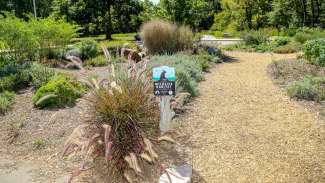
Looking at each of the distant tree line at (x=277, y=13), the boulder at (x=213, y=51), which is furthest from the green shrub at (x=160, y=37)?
the distant tree line at (x=277, y=13)

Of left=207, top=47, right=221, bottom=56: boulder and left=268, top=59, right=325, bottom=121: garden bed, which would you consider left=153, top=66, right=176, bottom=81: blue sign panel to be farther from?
left=207, top=47, right=221, bottom=56: boulder

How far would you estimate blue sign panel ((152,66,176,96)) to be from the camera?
12.3ft

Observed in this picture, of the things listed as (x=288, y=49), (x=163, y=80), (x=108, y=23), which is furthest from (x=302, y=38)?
(x=163, y=80)

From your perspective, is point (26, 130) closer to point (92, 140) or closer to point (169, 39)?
point (92, 140)

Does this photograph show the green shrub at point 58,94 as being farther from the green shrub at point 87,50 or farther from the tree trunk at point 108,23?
the tree trunk at point 108,23

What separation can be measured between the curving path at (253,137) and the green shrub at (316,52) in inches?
99.1

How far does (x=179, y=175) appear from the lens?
328cm

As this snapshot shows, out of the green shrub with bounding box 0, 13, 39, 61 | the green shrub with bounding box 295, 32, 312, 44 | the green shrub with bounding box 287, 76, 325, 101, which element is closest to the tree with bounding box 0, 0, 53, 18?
the green shrub with bounding box 295, 32, 312, 44

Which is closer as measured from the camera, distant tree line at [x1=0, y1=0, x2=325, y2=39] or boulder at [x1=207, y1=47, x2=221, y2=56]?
boulder at [x1=207, y1=47, x2=221, y2=56]

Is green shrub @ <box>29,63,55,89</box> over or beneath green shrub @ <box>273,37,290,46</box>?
beneath

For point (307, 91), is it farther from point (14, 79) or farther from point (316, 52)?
Answer: point (14, 79)

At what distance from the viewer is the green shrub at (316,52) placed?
29.2 feet

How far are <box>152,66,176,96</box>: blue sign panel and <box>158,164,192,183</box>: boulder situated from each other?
31.4 inches

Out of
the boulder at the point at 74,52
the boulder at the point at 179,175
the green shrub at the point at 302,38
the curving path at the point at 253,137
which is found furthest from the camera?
the green shrub at the point at 302,38
